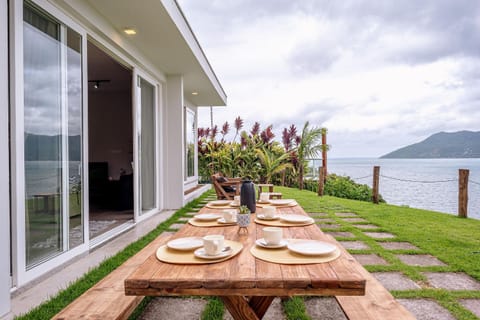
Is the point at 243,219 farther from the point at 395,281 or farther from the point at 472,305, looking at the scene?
the point at 472,305

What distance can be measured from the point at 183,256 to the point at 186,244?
14 centimetres

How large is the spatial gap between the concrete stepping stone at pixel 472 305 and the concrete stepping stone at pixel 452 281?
209 millimetres

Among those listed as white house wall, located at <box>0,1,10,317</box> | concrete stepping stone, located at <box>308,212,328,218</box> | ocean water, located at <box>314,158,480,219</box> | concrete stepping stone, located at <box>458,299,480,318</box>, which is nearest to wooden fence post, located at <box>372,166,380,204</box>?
ocean water, located at <box>314,158,480,219</box>

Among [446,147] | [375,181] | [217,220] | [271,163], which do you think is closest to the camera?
[217,220]

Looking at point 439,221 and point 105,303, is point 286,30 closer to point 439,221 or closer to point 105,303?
point 439,221

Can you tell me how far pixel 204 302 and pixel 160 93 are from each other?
4.74 metres

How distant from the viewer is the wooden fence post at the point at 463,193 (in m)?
5.61

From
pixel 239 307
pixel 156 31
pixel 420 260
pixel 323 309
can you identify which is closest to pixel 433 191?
pixel 420 260

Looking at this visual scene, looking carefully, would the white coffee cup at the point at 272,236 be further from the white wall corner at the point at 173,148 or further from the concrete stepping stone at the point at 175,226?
the white wall corner at the point at 173,148

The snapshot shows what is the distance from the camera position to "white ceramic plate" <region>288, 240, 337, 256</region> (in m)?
1.47

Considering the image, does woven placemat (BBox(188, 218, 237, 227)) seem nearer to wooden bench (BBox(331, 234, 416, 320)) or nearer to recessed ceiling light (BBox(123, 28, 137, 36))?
wooden bench (BBox(331, 234, 416, 320))

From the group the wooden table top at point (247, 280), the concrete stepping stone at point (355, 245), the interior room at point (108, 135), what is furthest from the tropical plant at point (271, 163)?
the wooden table top at point (247, 280)

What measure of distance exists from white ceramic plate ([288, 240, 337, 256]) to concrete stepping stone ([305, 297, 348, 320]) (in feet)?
2.38

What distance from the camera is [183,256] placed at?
149 centimetres
